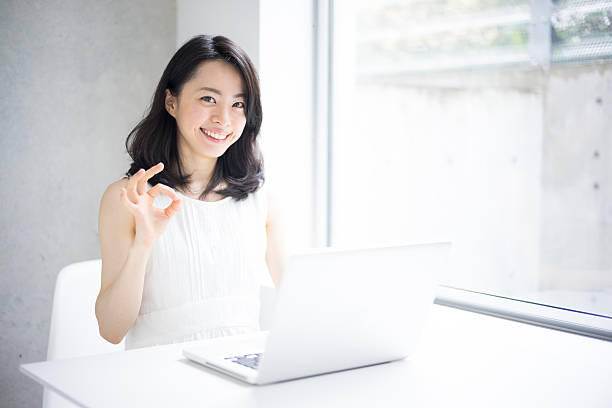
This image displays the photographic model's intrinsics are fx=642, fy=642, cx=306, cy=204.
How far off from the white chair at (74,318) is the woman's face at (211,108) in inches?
16.8

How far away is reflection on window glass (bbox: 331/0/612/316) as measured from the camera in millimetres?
1794

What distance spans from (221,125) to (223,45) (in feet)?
0.71

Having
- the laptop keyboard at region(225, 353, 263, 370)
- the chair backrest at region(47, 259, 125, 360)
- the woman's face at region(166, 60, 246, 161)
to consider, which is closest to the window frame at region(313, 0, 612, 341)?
the woman's face at region(166, 60, 246, 161)

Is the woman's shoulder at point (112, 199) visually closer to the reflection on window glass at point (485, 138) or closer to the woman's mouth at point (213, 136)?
the woman's mouth at point (213, 136)

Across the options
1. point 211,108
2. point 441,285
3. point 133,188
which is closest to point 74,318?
point 133,188

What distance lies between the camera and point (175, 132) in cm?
178

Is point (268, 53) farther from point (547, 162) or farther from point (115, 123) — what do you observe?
point (547, 162)

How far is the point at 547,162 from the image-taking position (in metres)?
2.00

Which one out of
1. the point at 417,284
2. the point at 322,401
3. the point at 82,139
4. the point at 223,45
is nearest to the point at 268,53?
the point at 223,45

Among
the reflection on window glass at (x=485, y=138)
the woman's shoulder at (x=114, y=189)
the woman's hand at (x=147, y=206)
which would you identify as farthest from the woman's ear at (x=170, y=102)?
the reflection on window glass at (x=485, y=138)

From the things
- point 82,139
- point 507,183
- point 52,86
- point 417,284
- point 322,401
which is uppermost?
point 52,86

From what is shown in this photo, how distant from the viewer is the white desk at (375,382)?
3.16 feet

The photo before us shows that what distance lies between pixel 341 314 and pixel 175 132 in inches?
37.0

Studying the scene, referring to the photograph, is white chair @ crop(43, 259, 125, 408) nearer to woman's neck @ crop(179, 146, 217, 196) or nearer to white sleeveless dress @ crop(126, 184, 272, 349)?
white sleeveless dress @ crop(126, 184, 272, 349)
